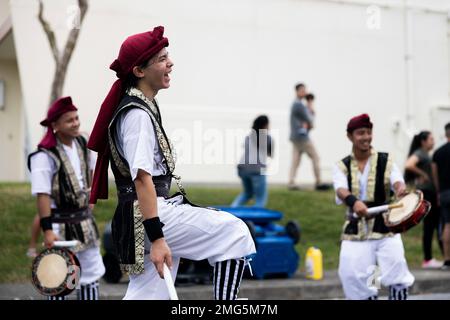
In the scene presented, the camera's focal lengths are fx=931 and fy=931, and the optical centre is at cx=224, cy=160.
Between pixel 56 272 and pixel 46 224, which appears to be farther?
pixel 46 224

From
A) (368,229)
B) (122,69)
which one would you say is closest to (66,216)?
(368,229)

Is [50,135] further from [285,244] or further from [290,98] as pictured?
[290,98]

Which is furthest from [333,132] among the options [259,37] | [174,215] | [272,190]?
[174,215]

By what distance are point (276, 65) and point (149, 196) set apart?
51.8ft

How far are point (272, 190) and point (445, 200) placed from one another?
16.2 ft

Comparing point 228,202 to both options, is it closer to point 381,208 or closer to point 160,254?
point 381,208

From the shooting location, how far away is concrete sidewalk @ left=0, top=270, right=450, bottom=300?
9.78 meters

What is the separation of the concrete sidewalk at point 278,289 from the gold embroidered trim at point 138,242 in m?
4.72

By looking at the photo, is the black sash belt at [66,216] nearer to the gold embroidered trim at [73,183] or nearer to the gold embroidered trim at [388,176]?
the gold embroidered trim at [73,183]

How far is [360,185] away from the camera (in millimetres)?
7422

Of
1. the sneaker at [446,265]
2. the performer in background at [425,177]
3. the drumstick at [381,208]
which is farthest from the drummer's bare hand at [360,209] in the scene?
the sneaker at [446,265]

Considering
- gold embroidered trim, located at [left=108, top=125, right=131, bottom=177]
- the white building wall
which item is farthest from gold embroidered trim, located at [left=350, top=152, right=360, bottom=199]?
the white building wall

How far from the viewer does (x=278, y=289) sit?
1034 cm

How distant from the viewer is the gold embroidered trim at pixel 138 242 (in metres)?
4.62
